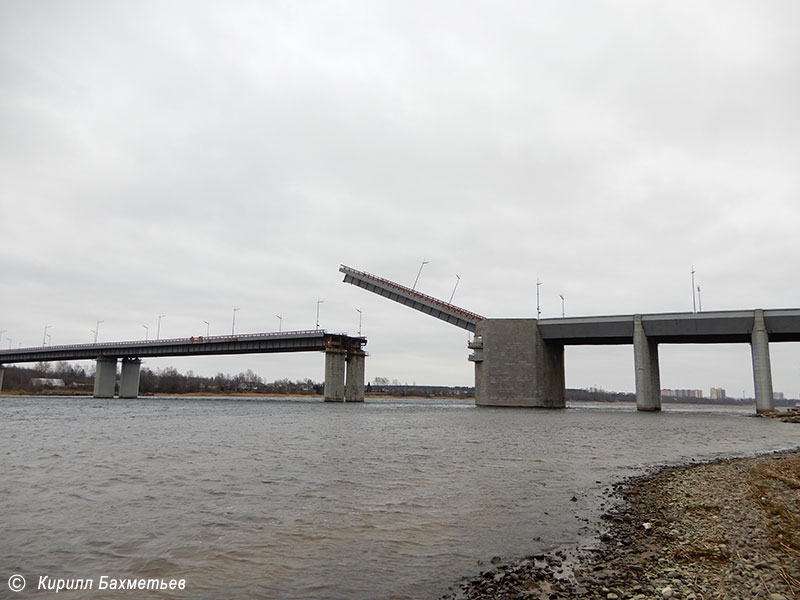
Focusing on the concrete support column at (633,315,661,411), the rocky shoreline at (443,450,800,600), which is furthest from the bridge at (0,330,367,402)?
the rocky shoreline at (443,450,800,600)

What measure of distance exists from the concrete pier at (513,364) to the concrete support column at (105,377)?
75.7 m

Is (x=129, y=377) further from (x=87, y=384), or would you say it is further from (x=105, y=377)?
(x=87, y=384)

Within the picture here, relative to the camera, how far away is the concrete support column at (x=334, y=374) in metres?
92.8

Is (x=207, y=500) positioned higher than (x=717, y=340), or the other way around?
(x=717, y=340)

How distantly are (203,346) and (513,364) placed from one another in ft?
191

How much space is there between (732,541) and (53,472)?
61.3 feet

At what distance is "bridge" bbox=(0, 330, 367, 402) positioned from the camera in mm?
91312

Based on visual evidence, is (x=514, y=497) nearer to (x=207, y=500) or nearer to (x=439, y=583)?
(x=439, y=583)

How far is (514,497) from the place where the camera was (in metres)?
13.2

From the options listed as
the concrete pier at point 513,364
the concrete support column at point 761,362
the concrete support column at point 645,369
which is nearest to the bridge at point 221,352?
the concrete pier at point 513,364

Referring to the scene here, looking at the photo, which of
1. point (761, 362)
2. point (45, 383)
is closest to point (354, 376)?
point (761, 362)

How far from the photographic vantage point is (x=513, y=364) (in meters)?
77.7

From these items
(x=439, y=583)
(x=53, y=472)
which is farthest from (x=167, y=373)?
(x=439, y=583)

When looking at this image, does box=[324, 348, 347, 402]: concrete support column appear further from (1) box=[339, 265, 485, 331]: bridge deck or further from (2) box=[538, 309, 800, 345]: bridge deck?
(2) box=[538, 309, 800, 345]: bridge deck
